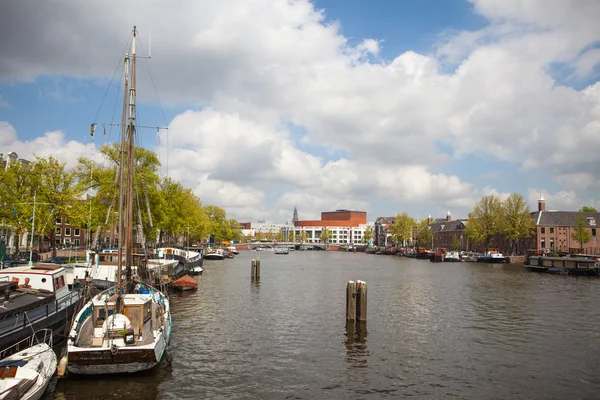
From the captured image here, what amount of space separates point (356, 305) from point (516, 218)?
377 feet

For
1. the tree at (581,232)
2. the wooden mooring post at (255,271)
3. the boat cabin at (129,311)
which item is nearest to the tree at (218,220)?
the wooden mooring post at (255,271)

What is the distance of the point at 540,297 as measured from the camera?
52219mm

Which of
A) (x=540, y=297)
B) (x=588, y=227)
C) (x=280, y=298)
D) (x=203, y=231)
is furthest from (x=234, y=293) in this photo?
(x=588, y=227)

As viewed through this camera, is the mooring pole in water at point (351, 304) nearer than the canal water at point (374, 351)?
No

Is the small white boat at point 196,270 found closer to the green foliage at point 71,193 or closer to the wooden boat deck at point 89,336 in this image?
the green foliage at point 71,193

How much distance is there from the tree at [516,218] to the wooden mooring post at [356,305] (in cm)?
11258

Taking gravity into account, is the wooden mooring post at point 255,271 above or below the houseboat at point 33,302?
below

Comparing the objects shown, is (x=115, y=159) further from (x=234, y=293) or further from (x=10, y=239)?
(x=10, y=239)

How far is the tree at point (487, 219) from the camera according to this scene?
138375 mm

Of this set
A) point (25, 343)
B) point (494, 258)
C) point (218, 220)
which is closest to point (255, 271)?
point (25, 343)

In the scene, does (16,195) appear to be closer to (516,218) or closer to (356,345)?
Answer: (356,345)

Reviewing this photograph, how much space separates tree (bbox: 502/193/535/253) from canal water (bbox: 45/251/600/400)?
88.7 meters

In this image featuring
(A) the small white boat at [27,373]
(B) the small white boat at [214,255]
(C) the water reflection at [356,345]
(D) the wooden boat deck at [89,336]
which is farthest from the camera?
(B) the small white boat at [214,255]

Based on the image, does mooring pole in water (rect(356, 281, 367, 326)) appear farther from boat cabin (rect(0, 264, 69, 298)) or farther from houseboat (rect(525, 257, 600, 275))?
houseboat (rect(525, 257, 600, 275))
